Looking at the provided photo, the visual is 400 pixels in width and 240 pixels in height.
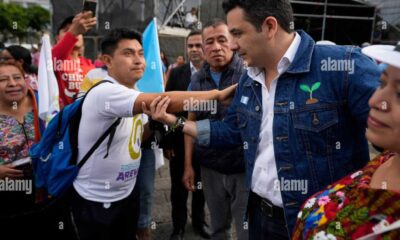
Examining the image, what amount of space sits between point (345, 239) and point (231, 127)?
968 mm

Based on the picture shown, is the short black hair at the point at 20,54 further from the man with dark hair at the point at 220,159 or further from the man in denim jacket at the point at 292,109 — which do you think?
the man in denim jacket at the point at 292,109

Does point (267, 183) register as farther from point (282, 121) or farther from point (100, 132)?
point (100, 132)

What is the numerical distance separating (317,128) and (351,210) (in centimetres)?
50

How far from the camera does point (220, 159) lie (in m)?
2.40

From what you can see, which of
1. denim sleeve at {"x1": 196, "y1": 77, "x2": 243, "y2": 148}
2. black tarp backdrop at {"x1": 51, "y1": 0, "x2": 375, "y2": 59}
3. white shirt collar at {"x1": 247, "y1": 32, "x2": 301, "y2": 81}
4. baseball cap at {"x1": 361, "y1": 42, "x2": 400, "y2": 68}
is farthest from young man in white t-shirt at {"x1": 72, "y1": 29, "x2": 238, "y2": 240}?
black tarp backdrop at {"x1": 51, "y1": 0, "x2": 375, "y2": 59}

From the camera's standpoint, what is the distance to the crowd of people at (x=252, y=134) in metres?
1.02

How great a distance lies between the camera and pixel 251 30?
1529mm

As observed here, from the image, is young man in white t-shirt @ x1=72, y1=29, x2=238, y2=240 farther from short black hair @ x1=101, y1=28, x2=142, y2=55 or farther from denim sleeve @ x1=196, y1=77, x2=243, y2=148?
denim sleeve @ x1=196, y1=77, x2=243, y2=148

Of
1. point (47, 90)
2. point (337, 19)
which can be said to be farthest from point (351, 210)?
point (337, 19)

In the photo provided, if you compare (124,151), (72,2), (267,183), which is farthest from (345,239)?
(72,2)

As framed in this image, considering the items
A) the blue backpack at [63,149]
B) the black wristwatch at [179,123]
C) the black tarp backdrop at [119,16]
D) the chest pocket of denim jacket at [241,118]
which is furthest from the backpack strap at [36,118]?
the black tarp backdrop at [119,16]

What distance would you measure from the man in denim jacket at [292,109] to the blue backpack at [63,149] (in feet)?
2.96

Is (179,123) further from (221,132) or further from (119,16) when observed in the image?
(119,16)

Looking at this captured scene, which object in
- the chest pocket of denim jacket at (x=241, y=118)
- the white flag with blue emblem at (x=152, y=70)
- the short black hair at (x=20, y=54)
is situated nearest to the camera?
the chest pocket of denim jacket at (x=241, y=118)
